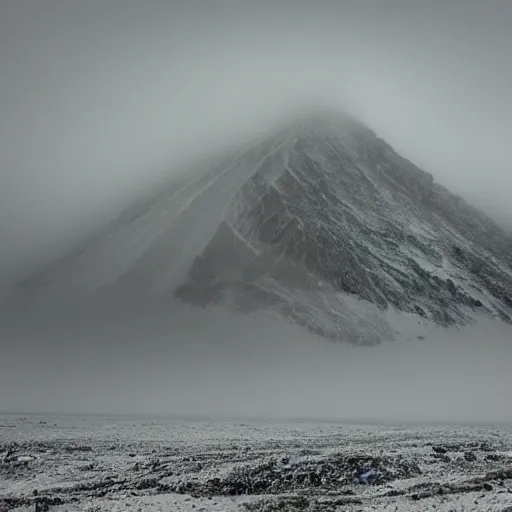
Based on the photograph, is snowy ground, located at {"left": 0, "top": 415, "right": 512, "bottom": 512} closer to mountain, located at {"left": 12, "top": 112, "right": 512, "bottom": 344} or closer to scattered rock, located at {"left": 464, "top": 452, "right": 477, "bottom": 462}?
scattered rock, located at {"left": 464, "top": 452, "right": 477, "bottom": 462}

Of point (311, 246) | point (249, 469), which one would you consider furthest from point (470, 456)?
point (311, 246)

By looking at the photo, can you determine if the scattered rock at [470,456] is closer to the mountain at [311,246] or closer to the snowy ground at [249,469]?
the snowy ground at [249,469]

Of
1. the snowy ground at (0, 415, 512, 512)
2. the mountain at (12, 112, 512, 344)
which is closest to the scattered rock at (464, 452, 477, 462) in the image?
the snowy ground at (0, 415, 512, 512)

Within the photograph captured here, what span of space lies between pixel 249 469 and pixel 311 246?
5863 cm

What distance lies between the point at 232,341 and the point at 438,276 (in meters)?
40.2

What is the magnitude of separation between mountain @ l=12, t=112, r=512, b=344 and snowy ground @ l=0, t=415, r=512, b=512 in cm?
3550

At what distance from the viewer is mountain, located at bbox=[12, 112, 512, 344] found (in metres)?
84.0

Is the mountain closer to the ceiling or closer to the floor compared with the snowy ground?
closer to the ceiling

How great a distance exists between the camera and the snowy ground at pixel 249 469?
28.2 m

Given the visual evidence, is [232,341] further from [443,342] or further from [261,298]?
[443,342]

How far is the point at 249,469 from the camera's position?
3338cm

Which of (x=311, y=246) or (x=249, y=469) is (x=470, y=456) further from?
(x=311, y=246)

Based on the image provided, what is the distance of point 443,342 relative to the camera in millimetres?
80500

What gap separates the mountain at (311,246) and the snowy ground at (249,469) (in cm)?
3550
